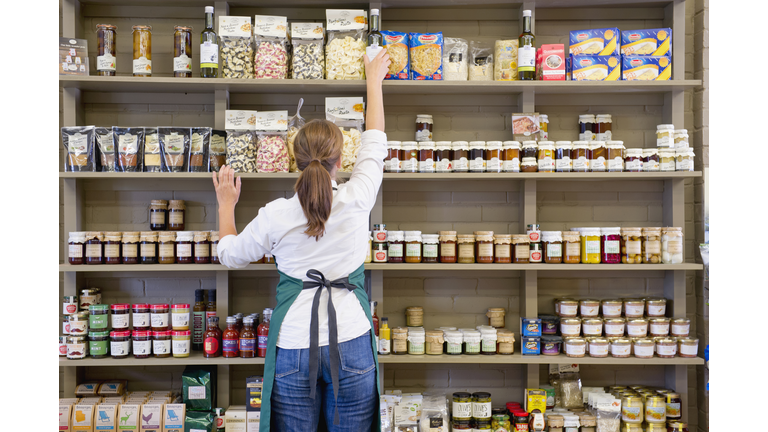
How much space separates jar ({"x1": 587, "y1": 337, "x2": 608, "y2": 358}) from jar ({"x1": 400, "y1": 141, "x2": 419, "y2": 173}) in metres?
1.26

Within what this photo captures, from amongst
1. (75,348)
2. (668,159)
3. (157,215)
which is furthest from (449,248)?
(75,348)

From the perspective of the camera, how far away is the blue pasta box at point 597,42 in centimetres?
273

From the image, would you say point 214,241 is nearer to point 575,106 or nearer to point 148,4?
point 148,4

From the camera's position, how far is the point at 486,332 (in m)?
2.74

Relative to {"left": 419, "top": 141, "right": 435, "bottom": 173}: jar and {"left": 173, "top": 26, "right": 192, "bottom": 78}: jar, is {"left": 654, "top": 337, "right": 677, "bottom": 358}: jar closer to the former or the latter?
{"left": 419, "top": 141, "right": 435, "bottom": 173}: jar

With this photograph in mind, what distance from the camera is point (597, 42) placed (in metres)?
2.73

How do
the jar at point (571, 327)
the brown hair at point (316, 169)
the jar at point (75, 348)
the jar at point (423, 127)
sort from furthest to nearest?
the jar at point (423, 127) → the jar at point (571, 327) → the jar at point (75, 348) → the brown hair at point (316, 169)

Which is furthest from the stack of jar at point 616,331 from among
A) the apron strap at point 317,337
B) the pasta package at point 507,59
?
the apron strap at point 317,337

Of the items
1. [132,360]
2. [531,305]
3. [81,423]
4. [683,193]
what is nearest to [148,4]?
[132,360]

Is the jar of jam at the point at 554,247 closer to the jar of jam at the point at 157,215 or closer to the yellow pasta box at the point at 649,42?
the yellow pasta box at the point at 649,42

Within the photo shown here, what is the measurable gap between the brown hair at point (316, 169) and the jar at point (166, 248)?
1212 millimetres

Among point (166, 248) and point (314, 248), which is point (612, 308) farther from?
point (166, 248)

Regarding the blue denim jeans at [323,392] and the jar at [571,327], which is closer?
the blue denim jeans at [323,392]

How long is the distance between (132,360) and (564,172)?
2.37m
